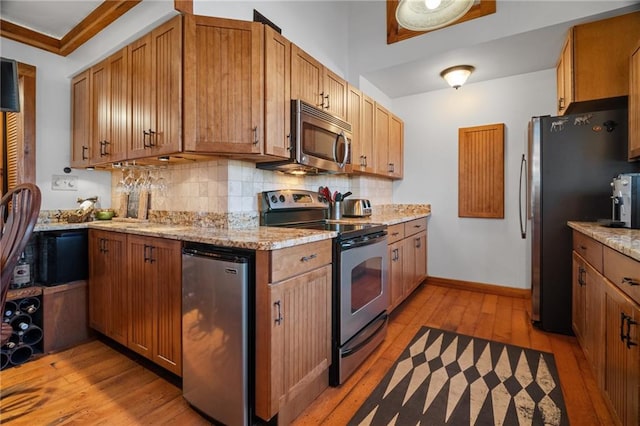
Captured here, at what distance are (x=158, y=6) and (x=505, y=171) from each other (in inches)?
142

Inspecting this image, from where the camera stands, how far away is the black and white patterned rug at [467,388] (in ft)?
4.96

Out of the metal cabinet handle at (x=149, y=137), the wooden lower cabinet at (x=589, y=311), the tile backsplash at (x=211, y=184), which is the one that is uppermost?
the metal cabinet handle at (x=149, y=137)

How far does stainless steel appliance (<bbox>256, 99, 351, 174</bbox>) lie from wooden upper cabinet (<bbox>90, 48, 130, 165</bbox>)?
1.08 metres

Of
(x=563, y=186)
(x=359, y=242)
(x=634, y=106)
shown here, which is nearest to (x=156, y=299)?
(x=359, y=242)

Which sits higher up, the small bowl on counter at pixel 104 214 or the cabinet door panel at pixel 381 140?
the cabinet door panel at pixel 381 140

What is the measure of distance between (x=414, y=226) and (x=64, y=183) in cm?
344

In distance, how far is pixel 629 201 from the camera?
6.01 ft

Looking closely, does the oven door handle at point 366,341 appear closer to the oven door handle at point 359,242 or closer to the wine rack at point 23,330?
the oven door handle at point 359,242

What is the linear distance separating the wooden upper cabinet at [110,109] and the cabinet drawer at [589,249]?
310 cm

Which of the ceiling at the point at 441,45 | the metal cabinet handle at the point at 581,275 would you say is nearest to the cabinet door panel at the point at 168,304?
Result: the ceiling at the point at 441,45

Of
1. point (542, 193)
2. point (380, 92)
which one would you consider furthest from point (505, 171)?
point (380, 92)

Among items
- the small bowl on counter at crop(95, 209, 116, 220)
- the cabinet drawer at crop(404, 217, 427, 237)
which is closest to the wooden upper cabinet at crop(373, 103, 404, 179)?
the cabinet drawer at crop(404, 217, 427, 237)

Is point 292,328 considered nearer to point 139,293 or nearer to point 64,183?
point 139,293

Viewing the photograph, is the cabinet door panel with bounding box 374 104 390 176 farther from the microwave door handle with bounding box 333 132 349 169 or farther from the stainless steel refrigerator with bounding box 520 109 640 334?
the stainless steel refrigerator with bounding box 520 109 640 334
